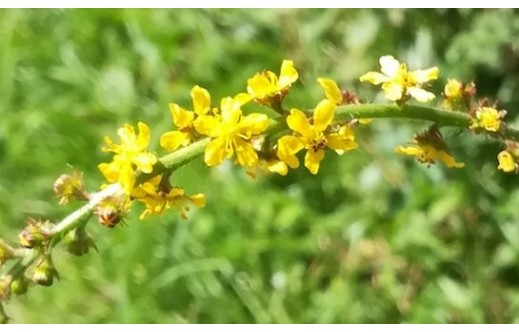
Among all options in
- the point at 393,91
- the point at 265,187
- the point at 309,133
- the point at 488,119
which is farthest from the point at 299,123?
the point at 265,187

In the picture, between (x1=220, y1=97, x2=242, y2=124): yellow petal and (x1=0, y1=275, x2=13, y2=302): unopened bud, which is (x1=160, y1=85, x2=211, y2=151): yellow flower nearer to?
(x1=220, y1=97, x2=242, y2=124): yellow petal

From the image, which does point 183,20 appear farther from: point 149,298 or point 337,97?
point 337,97

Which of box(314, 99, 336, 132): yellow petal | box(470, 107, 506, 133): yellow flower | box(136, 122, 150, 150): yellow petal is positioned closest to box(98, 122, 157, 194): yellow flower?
box(136, 122, 150, 150): yellow petal

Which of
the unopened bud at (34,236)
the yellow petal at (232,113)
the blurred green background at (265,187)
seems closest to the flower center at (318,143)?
the yellow petal at (232,113)

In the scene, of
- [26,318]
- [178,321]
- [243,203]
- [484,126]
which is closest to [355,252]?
[243,203]

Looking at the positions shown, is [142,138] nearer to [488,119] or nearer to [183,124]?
[183,124]

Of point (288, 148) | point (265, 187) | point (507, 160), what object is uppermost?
point (288, 148)

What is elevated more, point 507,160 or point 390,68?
point 390,68
